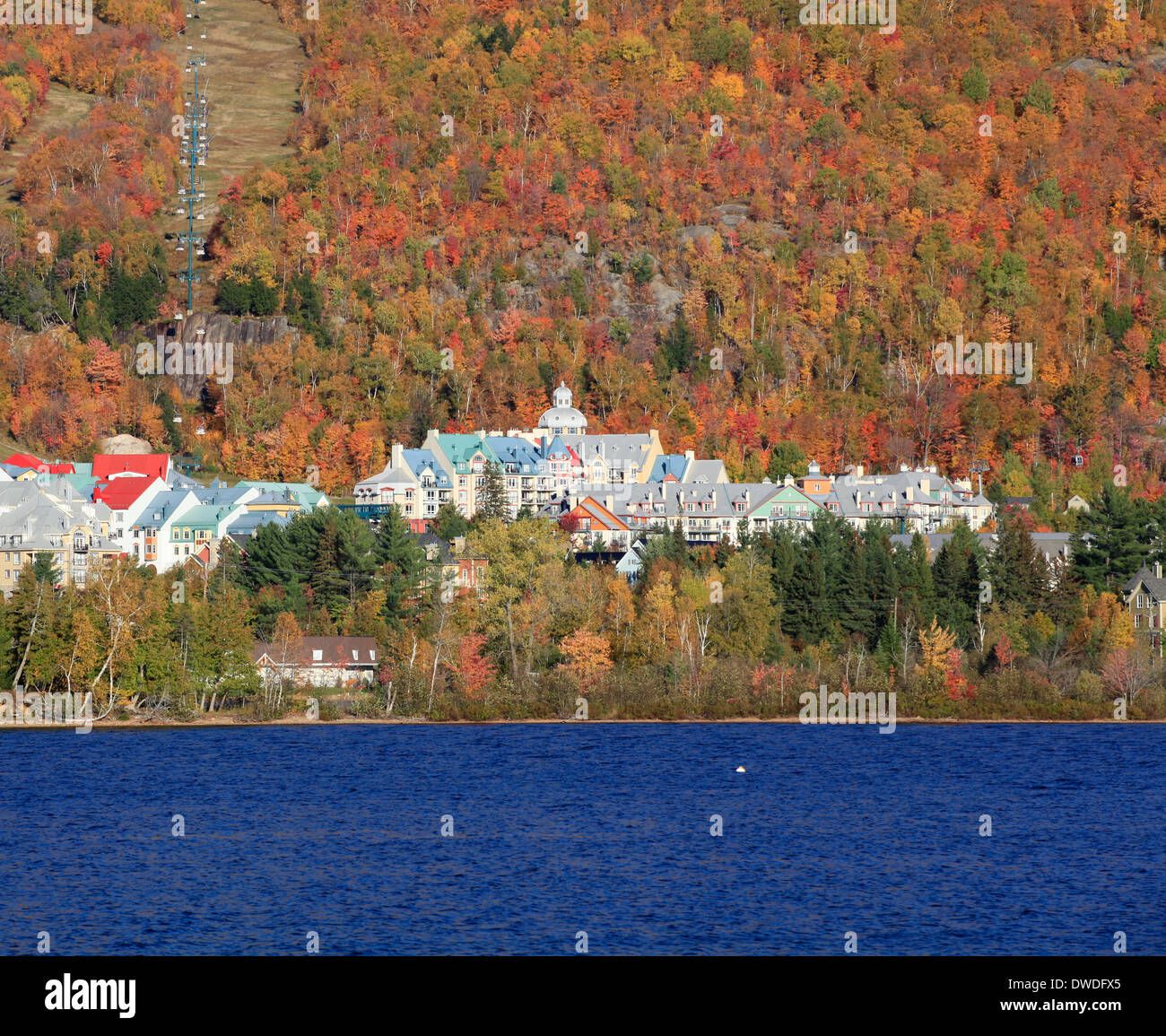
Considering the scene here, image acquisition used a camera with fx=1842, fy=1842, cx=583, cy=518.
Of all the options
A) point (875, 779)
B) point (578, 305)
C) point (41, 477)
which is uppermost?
point (578, 305)

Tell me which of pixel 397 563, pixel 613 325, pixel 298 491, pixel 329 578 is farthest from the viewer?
pixel 613 325

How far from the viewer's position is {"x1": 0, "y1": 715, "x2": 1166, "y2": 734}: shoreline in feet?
302

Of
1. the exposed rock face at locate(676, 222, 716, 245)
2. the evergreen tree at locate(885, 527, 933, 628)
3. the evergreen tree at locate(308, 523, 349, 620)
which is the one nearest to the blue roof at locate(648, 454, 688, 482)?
the exposed rock face at locate(676, 222, 716, 245)

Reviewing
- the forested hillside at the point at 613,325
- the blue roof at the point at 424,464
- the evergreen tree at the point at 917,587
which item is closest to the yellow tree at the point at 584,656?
the evergreen tree at the point at 917,587

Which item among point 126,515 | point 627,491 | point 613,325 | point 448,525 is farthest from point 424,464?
point 613,325

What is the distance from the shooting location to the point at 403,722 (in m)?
94.1

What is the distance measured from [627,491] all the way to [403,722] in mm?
55110

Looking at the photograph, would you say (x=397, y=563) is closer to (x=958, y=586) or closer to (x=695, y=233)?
(x=958, y=586)

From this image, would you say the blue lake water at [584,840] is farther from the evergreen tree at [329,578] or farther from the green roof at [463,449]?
the green roof at [463,449]

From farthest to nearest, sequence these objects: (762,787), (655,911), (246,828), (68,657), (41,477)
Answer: (41,477), (68,657), (762,787), (246,828), (655,911)

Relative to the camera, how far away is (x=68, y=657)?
296 feet
